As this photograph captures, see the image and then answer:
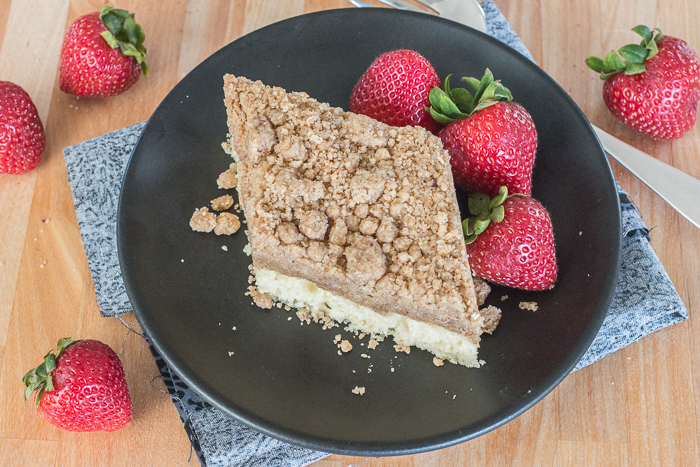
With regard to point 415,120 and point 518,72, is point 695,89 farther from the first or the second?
point 415,120

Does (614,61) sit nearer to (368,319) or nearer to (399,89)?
(399,89)

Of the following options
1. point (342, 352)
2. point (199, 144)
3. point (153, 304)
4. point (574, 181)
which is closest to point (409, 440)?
point (342, 352)

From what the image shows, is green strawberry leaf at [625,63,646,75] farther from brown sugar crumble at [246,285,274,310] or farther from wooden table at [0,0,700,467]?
brown sugar crumble at [246,285,274,310]

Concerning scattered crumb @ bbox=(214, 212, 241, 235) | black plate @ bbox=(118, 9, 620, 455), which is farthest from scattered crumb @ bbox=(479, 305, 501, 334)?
scattered crumb @ bbox=(214, 212, 241, 235)

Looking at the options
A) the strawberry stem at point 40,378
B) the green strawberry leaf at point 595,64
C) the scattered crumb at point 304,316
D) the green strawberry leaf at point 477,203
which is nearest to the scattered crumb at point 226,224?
the scattered crumb at point 304,316

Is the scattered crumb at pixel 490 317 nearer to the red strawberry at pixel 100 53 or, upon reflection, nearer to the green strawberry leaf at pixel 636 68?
the green strawberry leaf at pixel 636 68

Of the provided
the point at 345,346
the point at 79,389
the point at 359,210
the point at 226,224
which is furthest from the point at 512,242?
the point at 79,389
